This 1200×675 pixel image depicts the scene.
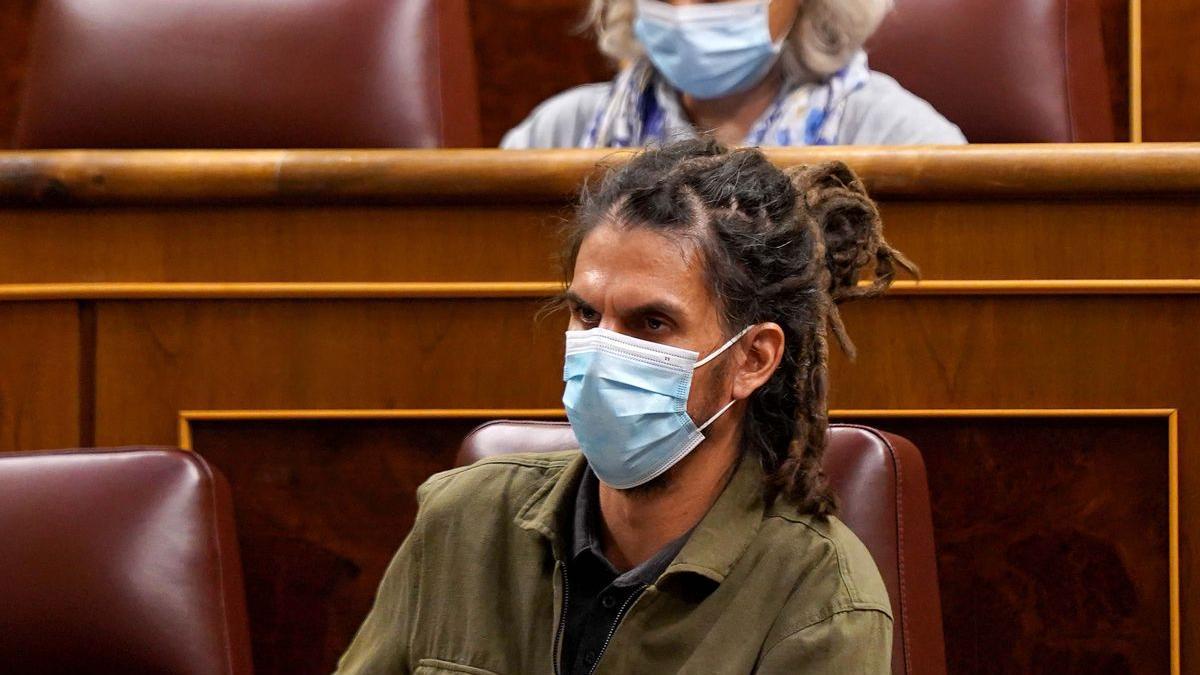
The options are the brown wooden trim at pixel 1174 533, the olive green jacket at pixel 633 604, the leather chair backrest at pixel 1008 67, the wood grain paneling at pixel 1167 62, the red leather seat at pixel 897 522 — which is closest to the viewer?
the olive green jacket at pixel 633 604

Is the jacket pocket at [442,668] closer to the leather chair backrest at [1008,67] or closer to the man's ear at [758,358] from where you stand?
the man's ear at [758,358]

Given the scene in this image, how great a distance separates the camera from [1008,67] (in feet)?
5.24

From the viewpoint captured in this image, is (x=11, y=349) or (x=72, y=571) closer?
(x=72, y=571)

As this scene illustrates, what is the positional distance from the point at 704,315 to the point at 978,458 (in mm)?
364

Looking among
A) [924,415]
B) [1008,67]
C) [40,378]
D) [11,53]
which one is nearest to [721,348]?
[924,415]

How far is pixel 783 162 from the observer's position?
1.17 metres

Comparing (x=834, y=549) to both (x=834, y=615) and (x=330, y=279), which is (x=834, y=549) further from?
(x=330, y=279)

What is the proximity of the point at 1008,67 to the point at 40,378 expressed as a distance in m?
0.97

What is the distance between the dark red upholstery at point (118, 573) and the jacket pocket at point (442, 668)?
143 mm

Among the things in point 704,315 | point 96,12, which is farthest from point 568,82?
point 704,315

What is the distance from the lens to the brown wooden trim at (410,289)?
116cm

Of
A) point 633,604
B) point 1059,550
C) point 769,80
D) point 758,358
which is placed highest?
point 769,80

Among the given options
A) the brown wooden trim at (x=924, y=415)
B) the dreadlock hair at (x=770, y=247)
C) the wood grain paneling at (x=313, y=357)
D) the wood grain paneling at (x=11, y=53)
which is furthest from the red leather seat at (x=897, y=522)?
the wood grain paneling at (x=11, y=53)

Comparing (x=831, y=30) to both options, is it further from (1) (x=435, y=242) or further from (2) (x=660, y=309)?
(2) (x=660, y=309)
